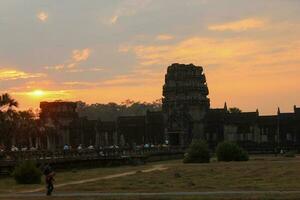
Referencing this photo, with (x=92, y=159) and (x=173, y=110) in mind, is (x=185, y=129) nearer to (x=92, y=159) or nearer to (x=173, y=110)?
(x=173, y=110)

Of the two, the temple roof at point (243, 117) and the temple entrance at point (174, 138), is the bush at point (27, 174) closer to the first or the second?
the temple entrance at point (174, 138)

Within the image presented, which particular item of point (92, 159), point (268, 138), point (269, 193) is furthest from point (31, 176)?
point (268, 138)

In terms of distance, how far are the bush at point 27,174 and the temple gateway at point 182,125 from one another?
72573mm

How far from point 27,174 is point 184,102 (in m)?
83.4

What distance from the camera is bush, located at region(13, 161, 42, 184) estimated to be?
49.1 meters

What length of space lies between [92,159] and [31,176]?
30.7 meters

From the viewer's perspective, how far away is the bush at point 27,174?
1934 inches

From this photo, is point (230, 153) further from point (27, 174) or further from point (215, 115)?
point (215, 115)

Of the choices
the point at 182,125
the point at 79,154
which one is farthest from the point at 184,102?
the point at 79,154

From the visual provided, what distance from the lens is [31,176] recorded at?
49312 mm

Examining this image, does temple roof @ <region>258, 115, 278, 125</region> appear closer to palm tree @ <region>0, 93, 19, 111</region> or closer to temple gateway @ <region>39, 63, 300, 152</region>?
temple gateway @ <region>39, 63, 300, 152</region>

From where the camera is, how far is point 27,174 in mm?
49312

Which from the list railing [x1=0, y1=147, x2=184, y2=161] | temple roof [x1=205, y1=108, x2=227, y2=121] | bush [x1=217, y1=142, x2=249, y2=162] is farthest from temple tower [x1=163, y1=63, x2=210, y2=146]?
bush [x1=217, y1=142, x2=249, y2=162]

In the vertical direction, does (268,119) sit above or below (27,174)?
above
